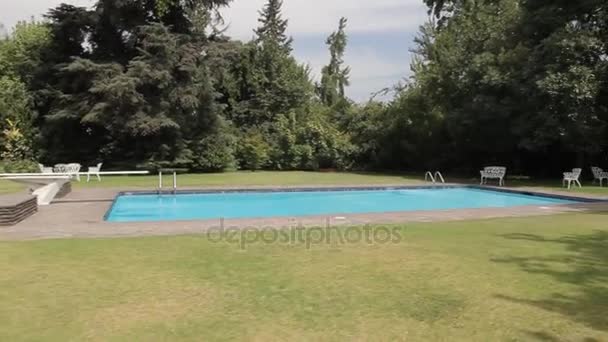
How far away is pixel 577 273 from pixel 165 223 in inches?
232

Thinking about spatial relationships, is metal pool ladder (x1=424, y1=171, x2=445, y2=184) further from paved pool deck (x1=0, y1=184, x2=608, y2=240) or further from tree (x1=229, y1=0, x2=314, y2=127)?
tree (x1=229, y1=0, x2=314, y2=127)

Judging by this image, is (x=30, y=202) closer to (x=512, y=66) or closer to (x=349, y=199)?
(x=349, y=199)

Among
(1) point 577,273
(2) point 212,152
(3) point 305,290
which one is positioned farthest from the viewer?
(2) point 212,152

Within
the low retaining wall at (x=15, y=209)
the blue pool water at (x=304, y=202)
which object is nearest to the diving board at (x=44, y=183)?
the low retaining wall at (x=15, y=209)

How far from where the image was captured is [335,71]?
47.5 m

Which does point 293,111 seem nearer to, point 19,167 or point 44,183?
point 19,167

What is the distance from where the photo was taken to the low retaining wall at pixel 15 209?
26.3 ft

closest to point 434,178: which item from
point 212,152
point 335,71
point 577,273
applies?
point 212,152

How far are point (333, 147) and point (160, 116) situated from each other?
26.5 ft

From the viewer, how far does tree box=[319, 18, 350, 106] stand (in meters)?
45.4

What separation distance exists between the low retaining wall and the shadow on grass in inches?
282

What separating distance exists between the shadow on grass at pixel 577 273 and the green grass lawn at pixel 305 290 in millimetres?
15

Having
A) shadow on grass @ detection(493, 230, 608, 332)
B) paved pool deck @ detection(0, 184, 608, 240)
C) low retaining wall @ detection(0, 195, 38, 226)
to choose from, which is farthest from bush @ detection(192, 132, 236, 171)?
shadow on grass @ detection(493, 230, 608, 332)

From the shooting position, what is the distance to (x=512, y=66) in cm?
1831
